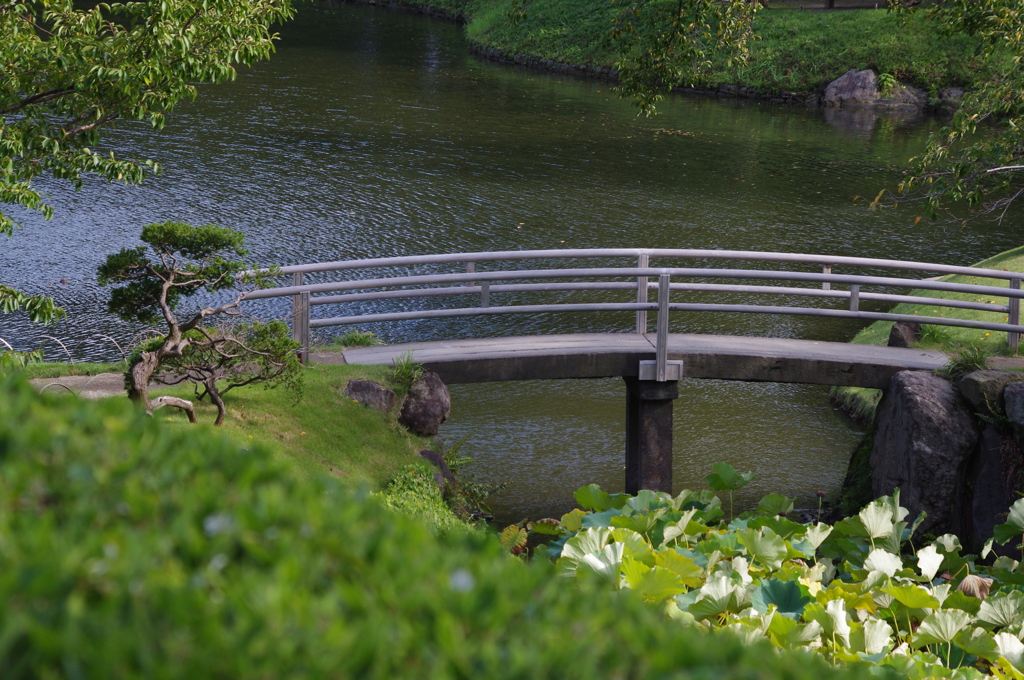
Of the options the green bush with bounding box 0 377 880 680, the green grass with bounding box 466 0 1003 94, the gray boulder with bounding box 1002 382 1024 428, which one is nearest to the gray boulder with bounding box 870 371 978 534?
the gray boulder with bounding box 1002 382 1024 428

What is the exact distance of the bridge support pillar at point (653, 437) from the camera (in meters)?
10.3

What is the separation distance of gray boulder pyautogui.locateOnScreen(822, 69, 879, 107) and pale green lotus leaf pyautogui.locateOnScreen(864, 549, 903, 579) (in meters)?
32.3

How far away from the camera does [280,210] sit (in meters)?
19.1

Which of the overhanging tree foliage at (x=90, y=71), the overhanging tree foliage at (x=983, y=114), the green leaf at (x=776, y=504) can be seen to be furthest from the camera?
the overhanging tree foliage at (x=983, y=114)

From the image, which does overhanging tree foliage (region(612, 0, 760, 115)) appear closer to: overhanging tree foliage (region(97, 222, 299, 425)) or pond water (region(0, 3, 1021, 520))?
pond water (region(0, 3, 1021, 520))

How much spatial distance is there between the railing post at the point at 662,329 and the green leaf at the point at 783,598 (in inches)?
172

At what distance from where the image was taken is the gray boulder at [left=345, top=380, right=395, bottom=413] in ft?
30.0

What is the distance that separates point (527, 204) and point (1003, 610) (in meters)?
15.7

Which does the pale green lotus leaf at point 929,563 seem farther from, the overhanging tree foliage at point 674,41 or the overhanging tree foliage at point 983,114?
the overhanging tree foliage at point 674,41

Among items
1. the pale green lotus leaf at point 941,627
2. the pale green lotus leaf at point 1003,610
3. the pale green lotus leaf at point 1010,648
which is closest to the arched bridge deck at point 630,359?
the pale green lotus leaf at point 1003,610

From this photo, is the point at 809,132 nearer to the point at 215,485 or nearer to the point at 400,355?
the point at 400,355

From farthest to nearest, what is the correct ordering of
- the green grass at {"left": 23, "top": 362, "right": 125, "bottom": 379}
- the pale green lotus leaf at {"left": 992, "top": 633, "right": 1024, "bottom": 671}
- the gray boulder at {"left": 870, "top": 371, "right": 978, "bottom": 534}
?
the gray boulder at {"left": 870, "top": 371, "right": 978, "bottom": 534}
the green grass at {"left": 23, "top": 362, "right": 125, "bottom": 379}
the pale green lotus leaf at {"left": 992, "top": 633, "right": 1024, "bottom": 671}

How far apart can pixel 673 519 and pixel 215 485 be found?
5703 millimetres

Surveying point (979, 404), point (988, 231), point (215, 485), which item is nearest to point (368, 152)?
point (988, 231)
